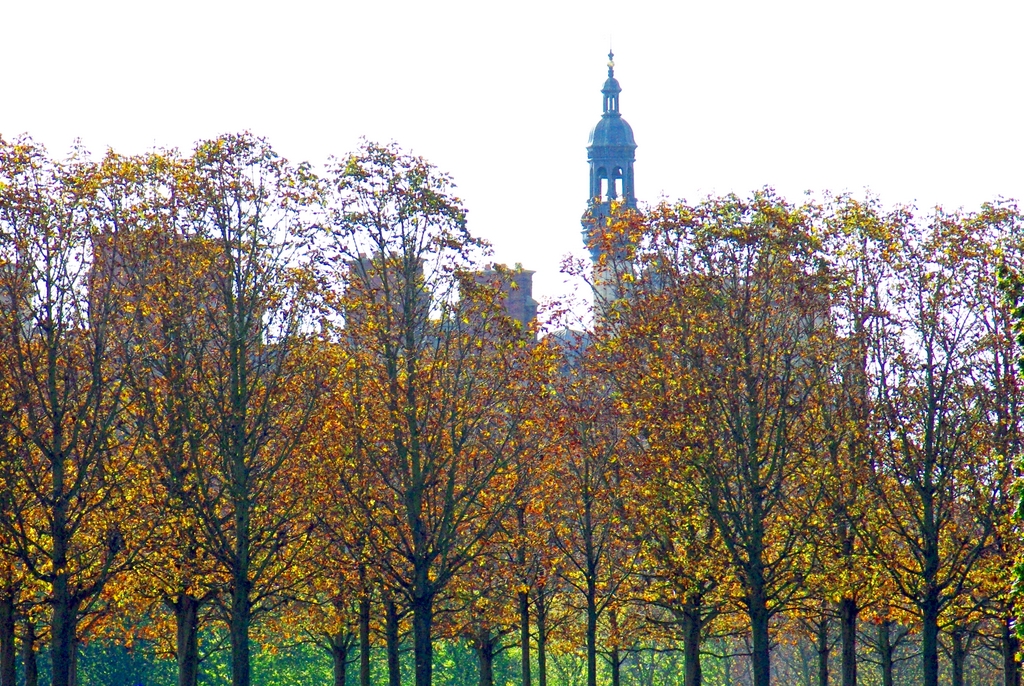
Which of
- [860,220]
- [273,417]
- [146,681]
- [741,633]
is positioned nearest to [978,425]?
[860,220]

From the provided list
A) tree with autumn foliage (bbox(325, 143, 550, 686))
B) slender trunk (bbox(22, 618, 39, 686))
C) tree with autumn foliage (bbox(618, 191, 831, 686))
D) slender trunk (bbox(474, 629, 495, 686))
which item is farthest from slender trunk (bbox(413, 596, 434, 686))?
slender trunk (bbox(474, 629, 495, 686))

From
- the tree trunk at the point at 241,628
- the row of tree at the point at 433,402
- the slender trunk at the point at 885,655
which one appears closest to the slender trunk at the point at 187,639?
the row of tree at the point at 433,402

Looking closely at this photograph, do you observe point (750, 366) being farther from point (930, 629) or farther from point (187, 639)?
point (187, 639)

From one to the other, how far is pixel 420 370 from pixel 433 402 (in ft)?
2.79

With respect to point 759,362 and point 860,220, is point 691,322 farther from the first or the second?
point 860,220

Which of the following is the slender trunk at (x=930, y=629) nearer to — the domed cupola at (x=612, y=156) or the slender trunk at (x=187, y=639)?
the slender trunk at (x=187, y=639)

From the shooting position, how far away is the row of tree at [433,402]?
29.0 m

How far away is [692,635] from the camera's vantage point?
117 ft

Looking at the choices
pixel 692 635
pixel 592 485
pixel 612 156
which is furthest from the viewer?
pixel 612 156

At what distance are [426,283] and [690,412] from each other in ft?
23.4

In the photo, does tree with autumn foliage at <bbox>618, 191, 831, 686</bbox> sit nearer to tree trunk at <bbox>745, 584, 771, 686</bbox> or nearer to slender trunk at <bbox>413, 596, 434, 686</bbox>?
tree trunk at <bbox>745, 584, 771, 686</bbox>

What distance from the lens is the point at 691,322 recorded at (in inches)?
1246

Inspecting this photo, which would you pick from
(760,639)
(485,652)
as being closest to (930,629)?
(760,639)

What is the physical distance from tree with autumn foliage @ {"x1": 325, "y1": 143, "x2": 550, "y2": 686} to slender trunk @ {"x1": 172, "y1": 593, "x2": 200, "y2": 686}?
585 cm
